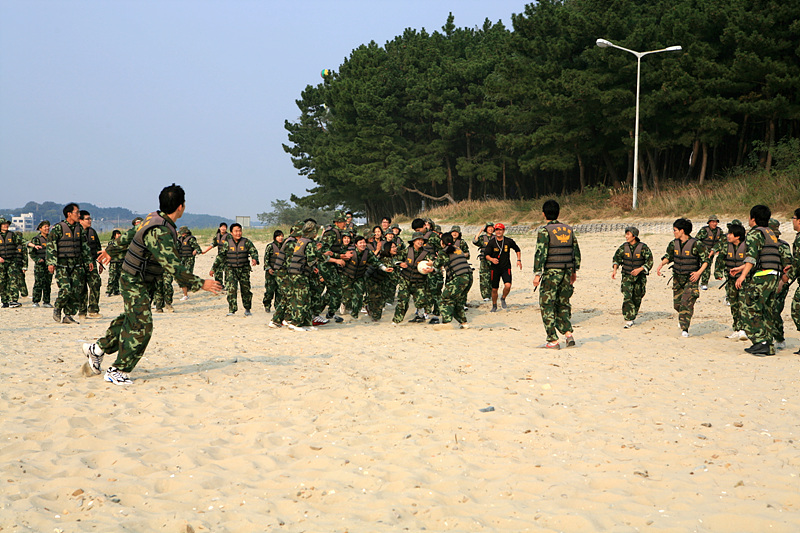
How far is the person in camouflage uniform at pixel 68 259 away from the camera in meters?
12.5

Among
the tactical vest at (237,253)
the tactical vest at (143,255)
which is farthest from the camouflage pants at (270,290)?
the tactical vest at (143,255)

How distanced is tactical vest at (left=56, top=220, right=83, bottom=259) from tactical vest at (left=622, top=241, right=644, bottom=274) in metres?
10.6

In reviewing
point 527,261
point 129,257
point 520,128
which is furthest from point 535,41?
point 129,257

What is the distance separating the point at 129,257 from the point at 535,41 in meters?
34.2

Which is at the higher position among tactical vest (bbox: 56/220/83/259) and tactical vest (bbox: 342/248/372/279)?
tactical vest (bbox: 56/220/83/259)

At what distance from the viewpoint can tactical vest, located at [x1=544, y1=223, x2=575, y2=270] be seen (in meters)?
9.58

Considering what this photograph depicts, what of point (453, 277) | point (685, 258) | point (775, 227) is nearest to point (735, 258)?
point (685, 258)

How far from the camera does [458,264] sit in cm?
1219

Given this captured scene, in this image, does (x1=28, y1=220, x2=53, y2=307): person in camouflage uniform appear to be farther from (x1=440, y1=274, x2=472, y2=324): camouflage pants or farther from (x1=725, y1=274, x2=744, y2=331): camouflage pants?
(x1=725, y1=274, x2=744, y2=331): camouflage pants

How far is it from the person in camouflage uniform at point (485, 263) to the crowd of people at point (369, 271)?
0.03 m

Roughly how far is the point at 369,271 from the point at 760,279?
24.1 feet

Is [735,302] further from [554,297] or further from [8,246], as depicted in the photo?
[8,246]

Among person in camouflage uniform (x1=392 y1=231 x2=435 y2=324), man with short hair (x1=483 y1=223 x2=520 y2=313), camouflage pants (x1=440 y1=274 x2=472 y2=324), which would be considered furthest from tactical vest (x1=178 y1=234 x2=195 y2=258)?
camouflage pants (x1=440 y1=274 x2=472 y2=324)

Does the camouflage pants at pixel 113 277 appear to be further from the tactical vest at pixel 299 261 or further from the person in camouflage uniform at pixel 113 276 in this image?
the tactical vest at pixel 299 261
